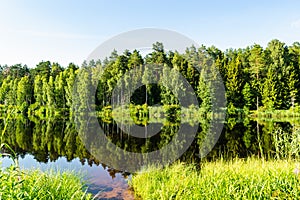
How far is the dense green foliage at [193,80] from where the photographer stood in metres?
33.2

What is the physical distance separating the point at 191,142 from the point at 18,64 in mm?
59297

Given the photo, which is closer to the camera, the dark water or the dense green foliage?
the dark water

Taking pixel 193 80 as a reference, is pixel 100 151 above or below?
below

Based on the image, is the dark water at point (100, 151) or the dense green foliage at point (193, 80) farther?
the dense green foliage at point (193, 80)

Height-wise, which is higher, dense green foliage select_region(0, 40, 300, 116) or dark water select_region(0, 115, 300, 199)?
dense green foliage select_region(0, 40, 300, 116)

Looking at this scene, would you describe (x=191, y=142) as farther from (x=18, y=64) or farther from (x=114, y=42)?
(x=18, y=64)

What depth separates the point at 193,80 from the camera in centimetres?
3609

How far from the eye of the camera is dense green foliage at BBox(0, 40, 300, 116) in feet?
109

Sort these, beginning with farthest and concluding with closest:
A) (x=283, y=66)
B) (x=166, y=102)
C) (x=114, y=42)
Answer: (x=283, y=66) < (x=166, y=102) < (x=114, y=42)

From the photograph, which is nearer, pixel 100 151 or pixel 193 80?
pixel 100 151

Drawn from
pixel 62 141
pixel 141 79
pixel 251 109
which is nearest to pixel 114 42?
pixel 62 141

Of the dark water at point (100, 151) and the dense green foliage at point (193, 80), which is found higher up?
the dense green foliage at point (193, 80)

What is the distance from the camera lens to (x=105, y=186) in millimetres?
8234

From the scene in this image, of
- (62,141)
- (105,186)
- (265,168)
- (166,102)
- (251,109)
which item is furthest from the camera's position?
(251,109)
